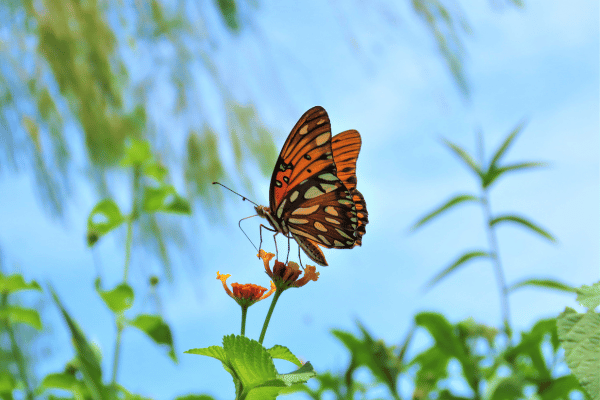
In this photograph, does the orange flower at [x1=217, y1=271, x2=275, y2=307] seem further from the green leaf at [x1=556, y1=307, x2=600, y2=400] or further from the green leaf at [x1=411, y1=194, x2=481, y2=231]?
the green leaf at [x1=411, y1=194, x2=481, y2=231]

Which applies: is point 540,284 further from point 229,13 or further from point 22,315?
point 229,13

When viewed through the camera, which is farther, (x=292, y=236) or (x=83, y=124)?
(x=83, y=124)

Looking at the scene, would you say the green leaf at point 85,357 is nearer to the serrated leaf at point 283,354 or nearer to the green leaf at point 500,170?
the serrated leaf at point 283,354

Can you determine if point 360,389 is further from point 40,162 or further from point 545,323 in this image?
point 40,162

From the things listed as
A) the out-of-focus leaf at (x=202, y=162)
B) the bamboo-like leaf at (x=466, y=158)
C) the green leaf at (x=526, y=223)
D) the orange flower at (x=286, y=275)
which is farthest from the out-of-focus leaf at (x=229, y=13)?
the orange flower at (x=286, y=275)

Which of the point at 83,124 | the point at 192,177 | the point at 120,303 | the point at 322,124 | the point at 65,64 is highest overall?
the point at 65,64

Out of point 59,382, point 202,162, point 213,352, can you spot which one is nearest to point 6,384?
point 59,382

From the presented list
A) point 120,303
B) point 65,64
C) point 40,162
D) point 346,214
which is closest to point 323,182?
point 346,214

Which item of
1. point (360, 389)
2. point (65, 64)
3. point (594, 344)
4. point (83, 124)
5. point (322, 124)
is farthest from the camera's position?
point (83, 124)
